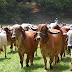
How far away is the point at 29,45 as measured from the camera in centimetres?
803

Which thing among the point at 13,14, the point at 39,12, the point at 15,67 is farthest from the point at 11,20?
the point at 15,67

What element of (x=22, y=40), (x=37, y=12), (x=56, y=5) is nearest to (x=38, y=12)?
(x=37, y=12)

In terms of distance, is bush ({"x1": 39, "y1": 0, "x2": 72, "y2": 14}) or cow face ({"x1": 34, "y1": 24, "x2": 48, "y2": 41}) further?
bush ({"x1": 39, "y1": 0, "x2": 72, "y2": 14})

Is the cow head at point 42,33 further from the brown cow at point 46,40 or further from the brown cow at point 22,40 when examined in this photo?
the brown cow at point 22,40

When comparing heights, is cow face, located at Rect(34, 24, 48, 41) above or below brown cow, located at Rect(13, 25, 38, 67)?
above

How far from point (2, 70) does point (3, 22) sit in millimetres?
32250

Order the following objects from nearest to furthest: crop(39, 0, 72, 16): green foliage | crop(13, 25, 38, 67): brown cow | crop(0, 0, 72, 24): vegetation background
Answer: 1. crop(13, 25, 38, 67): brown cow
2. crop(0, 0, 72, 24): vegetation background
3. crop(39, 0, 72, 16): green foliage

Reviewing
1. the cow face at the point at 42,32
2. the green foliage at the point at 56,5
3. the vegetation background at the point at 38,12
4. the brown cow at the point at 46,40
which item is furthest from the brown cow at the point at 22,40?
the green foliage at the point at 56,5

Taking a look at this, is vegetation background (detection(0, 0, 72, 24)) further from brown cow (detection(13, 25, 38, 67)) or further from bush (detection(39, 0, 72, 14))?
brown cow (detection(13, 25, 38, 67))

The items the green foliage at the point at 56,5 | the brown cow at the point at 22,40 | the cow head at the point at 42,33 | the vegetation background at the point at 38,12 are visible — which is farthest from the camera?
the green foliage at the point at 56,5

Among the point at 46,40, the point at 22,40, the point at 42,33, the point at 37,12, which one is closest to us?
the point at 42,33

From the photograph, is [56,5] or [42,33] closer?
[42,33]

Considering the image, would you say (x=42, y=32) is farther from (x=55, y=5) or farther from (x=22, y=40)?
(x=55, y=5)

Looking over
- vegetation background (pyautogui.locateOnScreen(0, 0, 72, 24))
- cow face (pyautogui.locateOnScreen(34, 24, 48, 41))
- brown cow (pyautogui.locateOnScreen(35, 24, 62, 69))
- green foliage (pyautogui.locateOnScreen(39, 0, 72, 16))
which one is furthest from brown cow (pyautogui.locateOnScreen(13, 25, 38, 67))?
green foliage (pyautogui.locateOnScreen(39, 0, 72, 16))
